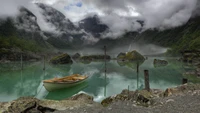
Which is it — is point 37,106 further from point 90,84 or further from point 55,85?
point 90,84

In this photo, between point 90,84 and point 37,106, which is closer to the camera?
point 37,106

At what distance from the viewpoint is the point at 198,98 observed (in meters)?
16.8

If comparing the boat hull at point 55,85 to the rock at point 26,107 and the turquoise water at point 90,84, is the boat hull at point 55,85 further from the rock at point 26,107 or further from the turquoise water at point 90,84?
the rock at point 26,107

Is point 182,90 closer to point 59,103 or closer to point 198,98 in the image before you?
point 198,98

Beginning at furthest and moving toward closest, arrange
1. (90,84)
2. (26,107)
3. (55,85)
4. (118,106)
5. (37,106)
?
(90,84) < (55,85) < (37,106) < (26,107) < (118,106)

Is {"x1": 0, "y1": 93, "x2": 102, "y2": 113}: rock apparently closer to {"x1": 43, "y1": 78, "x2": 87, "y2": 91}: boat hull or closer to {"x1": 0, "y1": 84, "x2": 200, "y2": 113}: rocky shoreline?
{"x1": 0, "y1": 84, "x2": 200, "y2": 113}: rocky shoreline

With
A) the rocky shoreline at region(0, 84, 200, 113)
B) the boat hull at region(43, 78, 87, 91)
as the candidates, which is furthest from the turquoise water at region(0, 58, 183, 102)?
the rocky shoreline at region(0, 84, 200, 113)

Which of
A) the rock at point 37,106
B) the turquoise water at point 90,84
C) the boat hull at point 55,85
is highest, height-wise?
the rock at point 37,106

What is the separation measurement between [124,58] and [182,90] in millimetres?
173330

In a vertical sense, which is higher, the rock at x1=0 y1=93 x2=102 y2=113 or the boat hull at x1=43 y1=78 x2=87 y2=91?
the rock at x1=0 y1=93 x2=102 y2=113

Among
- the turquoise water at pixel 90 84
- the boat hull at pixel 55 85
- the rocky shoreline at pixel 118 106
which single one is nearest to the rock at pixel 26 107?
the rocky shoreline at pixel 118 106

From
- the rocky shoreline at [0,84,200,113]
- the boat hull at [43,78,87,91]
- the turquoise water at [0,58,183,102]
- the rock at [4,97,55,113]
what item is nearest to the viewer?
the rocky shoreline at [0,84,200,113]

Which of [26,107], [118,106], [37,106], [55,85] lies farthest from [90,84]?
[118,106]

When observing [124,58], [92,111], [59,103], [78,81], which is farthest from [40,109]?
[124,58]
